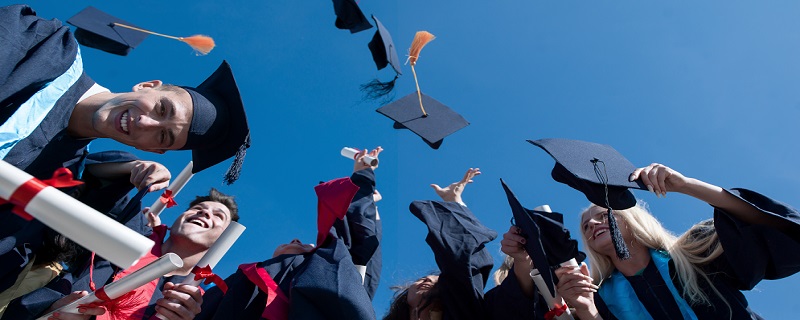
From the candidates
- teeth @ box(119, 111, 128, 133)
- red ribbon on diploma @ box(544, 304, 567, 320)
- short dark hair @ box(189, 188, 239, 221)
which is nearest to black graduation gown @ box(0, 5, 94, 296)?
teeth @ box(119, 111, 128, 133)

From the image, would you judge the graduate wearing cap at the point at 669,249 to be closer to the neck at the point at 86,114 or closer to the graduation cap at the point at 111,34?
the neck at the point at 86,114

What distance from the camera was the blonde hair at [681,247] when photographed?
3236mm

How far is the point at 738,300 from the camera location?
3141 mm

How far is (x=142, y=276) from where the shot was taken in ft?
8.11

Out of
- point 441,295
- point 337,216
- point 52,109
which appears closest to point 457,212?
point 441,295

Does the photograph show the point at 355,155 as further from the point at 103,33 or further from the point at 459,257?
the point at 103,33

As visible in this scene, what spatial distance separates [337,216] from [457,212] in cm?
98

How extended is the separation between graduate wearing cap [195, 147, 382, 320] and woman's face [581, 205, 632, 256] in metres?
1.32

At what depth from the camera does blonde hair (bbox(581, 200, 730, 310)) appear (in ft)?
10.6

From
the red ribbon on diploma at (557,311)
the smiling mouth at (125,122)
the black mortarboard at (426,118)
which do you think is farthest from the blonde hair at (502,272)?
the smiling mouth at (125,122)

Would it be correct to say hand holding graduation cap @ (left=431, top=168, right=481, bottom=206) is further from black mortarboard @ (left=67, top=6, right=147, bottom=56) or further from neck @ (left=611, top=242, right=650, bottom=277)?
black mortarboard @ (left=67, top=6, right=147, bottom=56)

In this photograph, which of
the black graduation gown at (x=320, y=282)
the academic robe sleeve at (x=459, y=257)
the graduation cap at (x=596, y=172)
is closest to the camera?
the black graduation gown at (x=320, y=282)

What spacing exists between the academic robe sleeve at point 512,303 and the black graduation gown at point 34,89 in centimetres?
238

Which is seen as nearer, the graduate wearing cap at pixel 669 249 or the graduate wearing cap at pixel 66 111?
the graduate wearing cap at pixel 66 111
